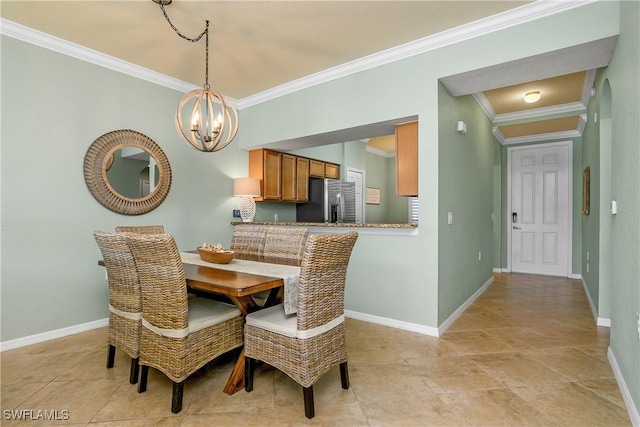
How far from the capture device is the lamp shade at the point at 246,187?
4242 mm

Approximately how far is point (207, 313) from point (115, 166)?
2.17m

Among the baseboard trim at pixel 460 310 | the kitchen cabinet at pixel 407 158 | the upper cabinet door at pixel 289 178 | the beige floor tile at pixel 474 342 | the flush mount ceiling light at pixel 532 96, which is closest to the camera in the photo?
the beige floor tile at pixel 474 342

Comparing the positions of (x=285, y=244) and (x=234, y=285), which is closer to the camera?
(x=234, y=285)

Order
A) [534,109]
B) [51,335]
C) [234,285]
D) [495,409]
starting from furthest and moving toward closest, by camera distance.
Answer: [534,109]
[51,335]
[495,409]
[234,285]

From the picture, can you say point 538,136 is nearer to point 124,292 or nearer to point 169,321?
point 169,321

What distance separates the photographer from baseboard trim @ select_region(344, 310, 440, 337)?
292cm

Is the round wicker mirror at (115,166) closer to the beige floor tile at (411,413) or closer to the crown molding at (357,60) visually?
the crown molding at (357,60)

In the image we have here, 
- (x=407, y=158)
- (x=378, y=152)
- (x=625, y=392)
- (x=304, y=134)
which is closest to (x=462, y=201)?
(x=407, y=158)

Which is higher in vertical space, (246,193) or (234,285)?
(246,193)

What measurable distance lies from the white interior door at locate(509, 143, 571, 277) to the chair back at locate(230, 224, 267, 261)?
5.00 meters

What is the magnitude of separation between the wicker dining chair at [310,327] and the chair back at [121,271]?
0.75 meters

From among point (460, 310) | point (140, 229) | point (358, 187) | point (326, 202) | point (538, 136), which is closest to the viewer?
point (140, 229)

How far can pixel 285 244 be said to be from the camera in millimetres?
2752

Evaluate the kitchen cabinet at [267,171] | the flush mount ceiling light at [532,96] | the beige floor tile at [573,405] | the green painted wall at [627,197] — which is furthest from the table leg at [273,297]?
the flush mount ceiling light at [532,96]
